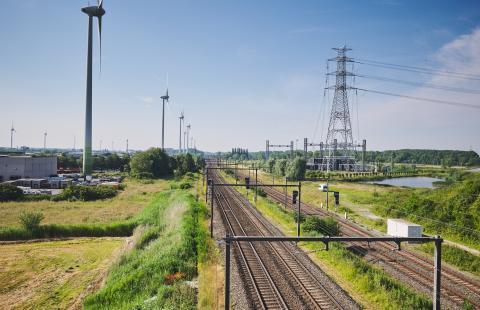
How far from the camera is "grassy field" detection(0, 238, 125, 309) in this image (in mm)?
22422

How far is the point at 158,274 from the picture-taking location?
20547mm

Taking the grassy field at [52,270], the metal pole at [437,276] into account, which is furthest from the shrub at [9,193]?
the metal pole at [437,276]

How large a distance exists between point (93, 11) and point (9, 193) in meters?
42.3

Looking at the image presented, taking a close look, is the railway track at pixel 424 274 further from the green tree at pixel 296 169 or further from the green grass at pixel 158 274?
the green tree at pixel 296 169

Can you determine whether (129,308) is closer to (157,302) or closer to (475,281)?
(157,302)

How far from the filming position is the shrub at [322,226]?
113 ft

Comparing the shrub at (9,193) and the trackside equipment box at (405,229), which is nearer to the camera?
the trackside equipment box at (405,229)

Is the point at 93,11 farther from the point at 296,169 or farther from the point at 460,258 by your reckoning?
the point at 460,258

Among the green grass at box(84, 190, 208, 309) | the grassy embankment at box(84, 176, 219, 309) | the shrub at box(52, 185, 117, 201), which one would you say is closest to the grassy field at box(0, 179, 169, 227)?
the shrub at box(52, 185, 117, 201)

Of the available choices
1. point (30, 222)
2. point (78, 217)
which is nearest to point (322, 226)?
point (30, 222)

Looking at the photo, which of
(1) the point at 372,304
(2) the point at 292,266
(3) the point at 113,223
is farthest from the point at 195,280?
(3) the point at 113,223

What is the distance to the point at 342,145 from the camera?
3282 inches

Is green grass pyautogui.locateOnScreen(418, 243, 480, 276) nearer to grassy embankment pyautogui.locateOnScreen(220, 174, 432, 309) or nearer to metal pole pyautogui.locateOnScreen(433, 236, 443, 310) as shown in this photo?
grassy embankment pyautogui.locateOnScreen(220, 174, 432, 309)

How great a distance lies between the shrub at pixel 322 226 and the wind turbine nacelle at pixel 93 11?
65.2 metres
